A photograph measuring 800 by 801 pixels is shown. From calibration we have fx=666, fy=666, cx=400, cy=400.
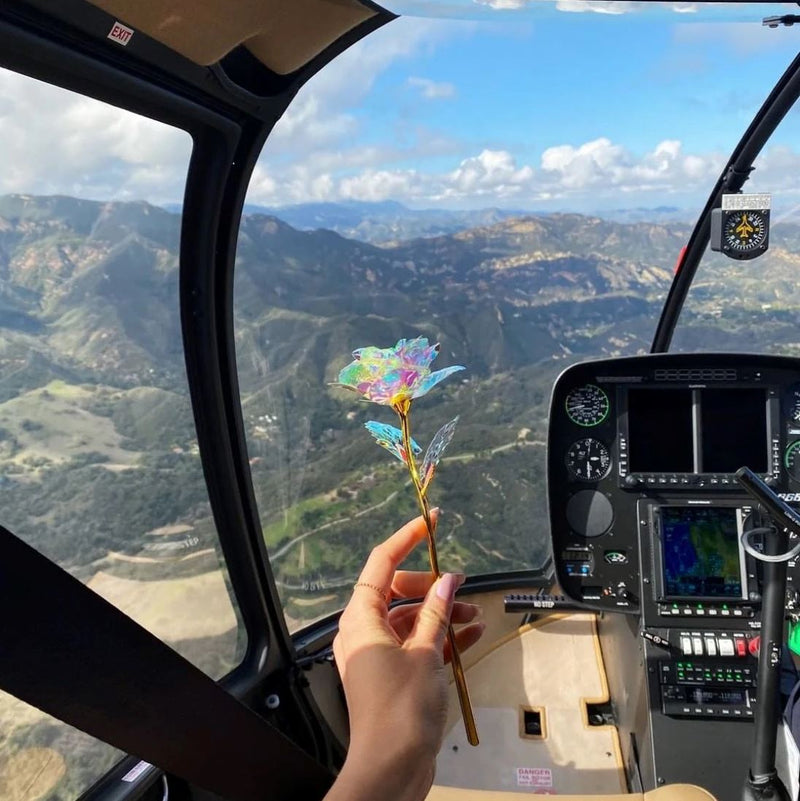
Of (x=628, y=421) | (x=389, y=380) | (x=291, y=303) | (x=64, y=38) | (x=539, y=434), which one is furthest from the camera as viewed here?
(x=539, y=434)

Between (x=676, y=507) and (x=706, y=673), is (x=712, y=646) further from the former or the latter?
(x=676, y=507)

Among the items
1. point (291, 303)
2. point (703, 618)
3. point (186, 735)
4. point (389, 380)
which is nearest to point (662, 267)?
point (703, 618)

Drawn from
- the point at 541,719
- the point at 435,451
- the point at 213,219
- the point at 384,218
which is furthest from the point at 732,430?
the point at 213,219

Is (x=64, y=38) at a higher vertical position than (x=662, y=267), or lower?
higher

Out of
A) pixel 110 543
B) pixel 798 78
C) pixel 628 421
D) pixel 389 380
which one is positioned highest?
pixel 798 78

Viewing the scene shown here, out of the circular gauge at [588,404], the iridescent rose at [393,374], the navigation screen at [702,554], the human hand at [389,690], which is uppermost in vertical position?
the iridescent rose at [393,374]

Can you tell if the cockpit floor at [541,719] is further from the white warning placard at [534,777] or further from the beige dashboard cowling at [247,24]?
the beige dashboard cowling at [247,24]

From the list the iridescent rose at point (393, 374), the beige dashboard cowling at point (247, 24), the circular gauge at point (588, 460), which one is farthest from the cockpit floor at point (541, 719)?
the beige dashboard cowling at point (247, 24)

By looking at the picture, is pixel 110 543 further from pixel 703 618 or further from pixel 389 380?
pixel 703 618
